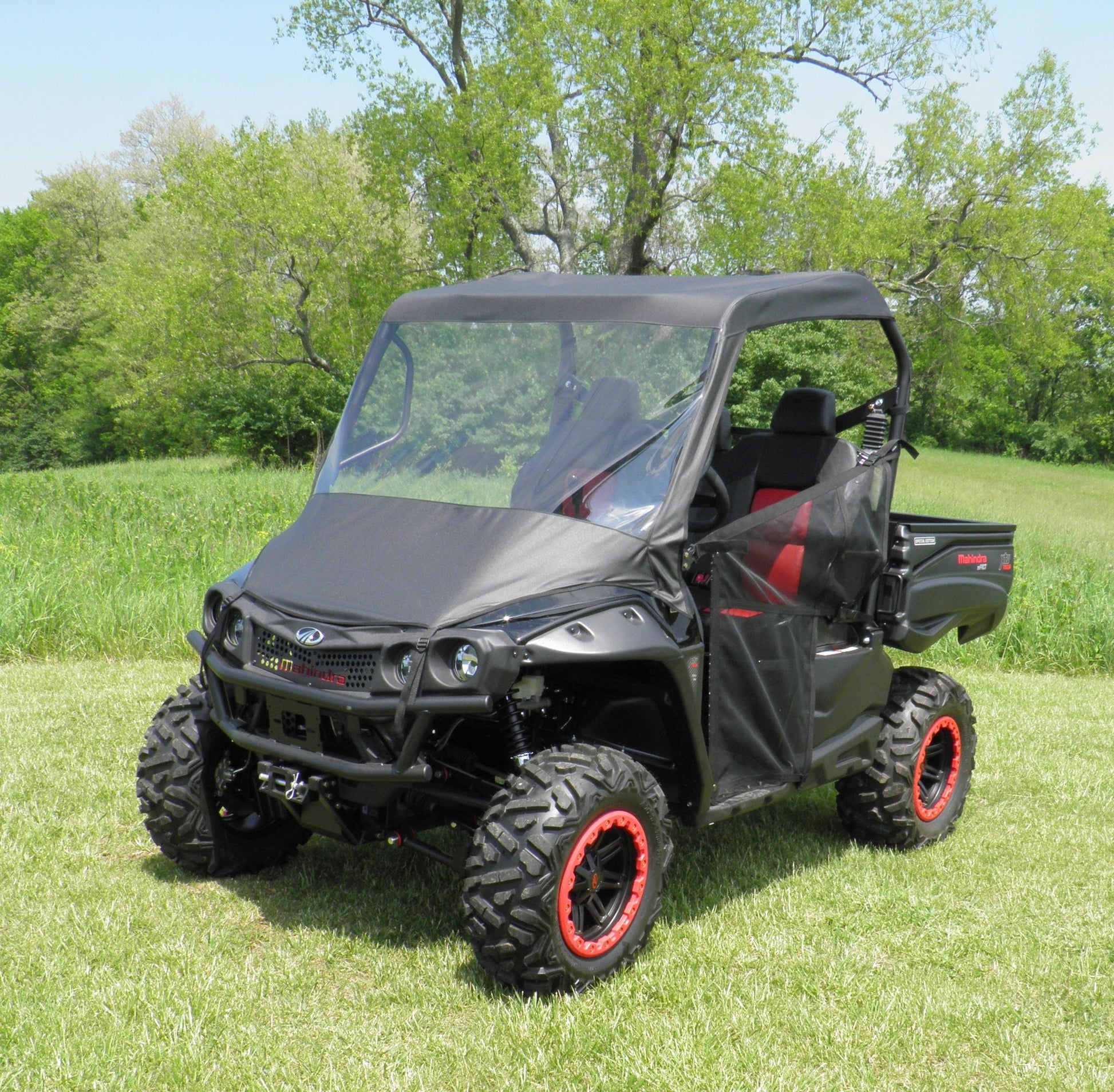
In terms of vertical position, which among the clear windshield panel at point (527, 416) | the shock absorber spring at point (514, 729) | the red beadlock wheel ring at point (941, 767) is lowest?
the red beadlock wheel ring at point (941, 767)

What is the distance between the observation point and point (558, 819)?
352 centimetres

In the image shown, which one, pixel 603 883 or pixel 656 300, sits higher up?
→ pixel 656 300

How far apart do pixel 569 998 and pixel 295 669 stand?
4.21 ft

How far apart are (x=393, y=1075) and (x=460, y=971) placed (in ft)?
2.01

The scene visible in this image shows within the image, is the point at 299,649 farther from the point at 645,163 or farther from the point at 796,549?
the point at 645,163

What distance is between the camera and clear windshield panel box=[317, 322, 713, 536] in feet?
13.1

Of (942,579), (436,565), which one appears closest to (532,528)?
(436,565)

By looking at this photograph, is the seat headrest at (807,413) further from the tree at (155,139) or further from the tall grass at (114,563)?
the tree at (155,139)

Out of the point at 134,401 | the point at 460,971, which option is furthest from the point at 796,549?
the point at 134,401

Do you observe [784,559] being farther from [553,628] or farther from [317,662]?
[317,662]

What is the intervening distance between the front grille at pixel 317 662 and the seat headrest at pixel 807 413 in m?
2.53

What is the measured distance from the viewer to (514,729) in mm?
3873

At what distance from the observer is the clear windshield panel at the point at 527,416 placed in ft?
13.1

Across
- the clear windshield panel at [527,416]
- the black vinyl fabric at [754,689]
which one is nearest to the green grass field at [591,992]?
the black vinyl fabric at [754,689]
